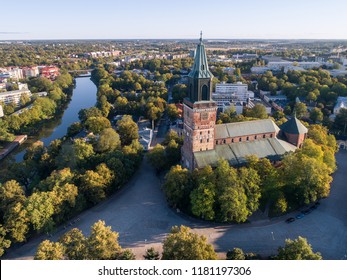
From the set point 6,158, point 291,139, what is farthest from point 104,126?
point 291,139

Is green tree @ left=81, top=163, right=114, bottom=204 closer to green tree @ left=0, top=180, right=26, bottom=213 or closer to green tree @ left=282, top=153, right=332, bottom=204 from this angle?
green tree @ left=0, top=180, right=26, bottom=213

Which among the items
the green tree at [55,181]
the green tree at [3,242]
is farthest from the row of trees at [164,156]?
the green tree at [3,242]

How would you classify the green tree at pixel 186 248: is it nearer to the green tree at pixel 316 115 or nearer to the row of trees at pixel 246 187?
the row of trees at pixel 246 187

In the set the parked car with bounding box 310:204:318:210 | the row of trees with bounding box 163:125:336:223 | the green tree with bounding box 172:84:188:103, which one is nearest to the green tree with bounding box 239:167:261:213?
the row of trees with bounding box 163:125:336:223

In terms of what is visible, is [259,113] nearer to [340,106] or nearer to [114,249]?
[340,106]

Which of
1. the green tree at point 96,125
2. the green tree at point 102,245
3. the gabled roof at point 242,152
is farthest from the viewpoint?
the green tree at point 96,125

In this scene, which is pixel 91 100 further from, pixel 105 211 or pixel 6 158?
pixel 105 211
